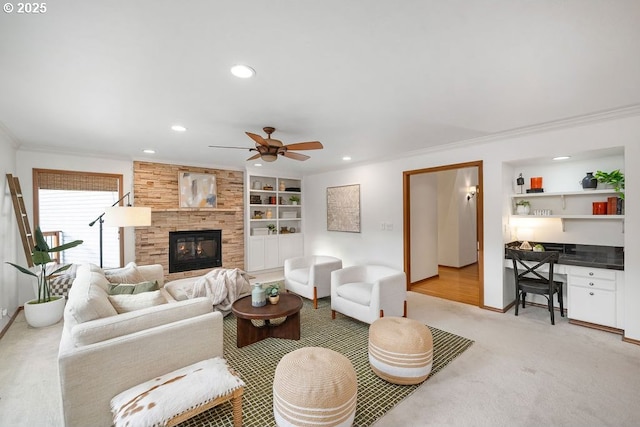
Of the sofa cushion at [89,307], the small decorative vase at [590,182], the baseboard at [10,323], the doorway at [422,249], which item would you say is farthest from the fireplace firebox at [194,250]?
the small decorative vase at [590,182]

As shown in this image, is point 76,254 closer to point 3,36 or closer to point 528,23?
point 3,36

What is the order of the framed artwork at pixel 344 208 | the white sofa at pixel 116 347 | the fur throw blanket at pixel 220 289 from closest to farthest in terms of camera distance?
1. the white sofa at pixel 116 347
2. the fur throw blanket at pixel 220 289
3. the framed artwork at pixel 344 208

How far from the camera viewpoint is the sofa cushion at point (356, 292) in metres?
3.28

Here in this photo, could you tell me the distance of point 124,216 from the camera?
13.1 ft

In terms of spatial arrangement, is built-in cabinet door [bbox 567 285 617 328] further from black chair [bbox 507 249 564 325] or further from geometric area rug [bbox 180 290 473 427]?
geometric area rug [bbox 180 290 473 427]

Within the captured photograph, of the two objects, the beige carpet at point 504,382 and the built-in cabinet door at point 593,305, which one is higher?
the built-in cabinet door at point 593,305

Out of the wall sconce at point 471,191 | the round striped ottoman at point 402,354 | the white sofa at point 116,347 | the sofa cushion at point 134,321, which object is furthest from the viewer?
the wall sconce at point 471,191

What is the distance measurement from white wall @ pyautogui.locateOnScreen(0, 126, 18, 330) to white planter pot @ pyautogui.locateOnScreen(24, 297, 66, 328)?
228 millimetres

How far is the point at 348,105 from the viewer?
2725 millimetres

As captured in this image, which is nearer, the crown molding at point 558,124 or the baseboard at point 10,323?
the crown molding at point 558,124

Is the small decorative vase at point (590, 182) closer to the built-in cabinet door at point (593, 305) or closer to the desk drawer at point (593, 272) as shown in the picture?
the desk drawer at point (593, 272)

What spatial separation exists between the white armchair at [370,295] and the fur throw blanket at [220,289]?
4.39 feet

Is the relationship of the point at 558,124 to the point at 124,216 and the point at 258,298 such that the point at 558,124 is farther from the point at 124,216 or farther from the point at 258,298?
the point at 124,216

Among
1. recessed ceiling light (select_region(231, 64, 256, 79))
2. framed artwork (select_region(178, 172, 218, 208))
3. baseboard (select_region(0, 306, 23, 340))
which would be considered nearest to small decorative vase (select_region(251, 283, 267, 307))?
recessed ceiling light (select_region(231, 64, 256, 79))
